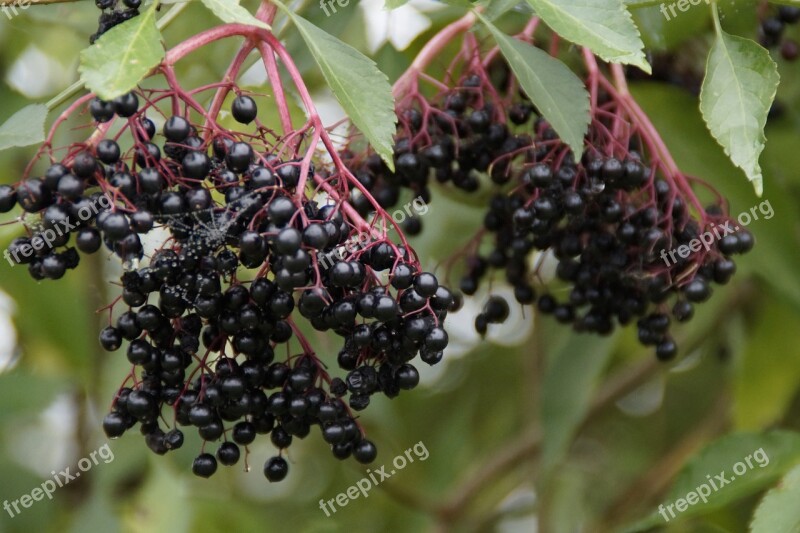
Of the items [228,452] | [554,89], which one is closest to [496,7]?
[554,89]

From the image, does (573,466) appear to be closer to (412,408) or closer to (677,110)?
(412,408)

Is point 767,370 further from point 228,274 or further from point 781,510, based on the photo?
point 228,274

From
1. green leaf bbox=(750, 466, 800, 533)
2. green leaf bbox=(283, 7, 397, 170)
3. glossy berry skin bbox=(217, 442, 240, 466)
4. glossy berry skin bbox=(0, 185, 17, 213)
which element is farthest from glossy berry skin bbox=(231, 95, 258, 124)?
green leaf bbox=(750, 466, 800, 533)

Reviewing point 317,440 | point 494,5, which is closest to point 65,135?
point 317,440

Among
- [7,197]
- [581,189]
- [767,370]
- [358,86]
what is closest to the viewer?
[7,197]

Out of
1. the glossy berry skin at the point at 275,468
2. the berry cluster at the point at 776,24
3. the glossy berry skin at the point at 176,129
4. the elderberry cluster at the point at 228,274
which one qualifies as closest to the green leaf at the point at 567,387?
the berry cluster at the point at 776,24

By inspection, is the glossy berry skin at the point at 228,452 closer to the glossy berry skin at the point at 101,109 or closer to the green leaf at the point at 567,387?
the glossy berry skin at the point at 101,109
